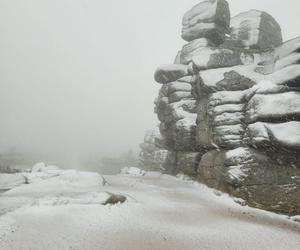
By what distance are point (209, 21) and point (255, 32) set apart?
568cm

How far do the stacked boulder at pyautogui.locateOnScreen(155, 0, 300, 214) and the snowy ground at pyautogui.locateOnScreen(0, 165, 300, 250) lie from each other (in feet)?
7.52

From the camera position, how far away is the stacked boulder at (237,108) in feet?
58.0

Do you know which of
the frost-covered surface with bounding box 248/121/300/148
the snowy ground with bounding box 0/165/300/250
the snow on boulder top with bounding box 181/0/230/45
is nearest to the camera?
the snowy ground with bounding box 0/165/300/250

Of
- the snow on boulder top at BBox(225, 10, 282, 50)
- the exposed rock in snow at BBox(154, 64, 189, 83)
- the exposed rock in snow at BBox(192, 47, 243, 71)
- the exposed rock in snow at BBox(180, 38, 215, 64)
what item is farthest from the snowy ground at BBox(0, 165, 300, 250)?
the snow on boulder top at BBox(225, 10, 282, 50)

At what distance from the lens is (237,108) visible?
22547 millimetres

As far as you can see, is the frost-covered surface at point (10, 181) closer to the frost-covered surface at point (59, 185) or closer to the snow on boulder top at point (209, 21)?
the frost-covered surface at point (59, 185)

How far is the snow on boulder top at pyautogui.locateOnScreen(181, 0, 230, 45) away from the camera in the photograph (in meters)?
33.9

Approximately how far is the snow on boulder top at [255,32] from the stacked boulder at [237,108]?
12cm

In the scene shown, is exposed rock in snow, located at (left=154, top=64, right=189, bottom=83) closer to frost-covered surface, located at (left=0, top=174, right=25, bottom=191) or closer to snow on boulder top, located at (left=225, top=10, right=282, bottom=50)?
snow on boulder top, located at (left=225, top=10, right=282, bottom=50)

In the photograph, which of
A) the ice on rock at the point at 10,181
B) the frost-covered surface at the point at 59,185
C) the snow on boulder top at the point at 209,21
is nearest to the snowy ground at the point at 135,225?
the frost-covered surface at the point at 59,185

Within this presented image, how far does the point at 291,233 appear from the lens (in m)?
12.9

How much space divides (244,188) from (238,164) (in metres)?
1.67

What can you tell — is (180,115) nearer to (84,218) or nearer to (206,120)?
(206,120)

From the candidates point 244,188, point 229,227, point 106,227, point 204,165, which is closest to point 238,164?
point 244,188
